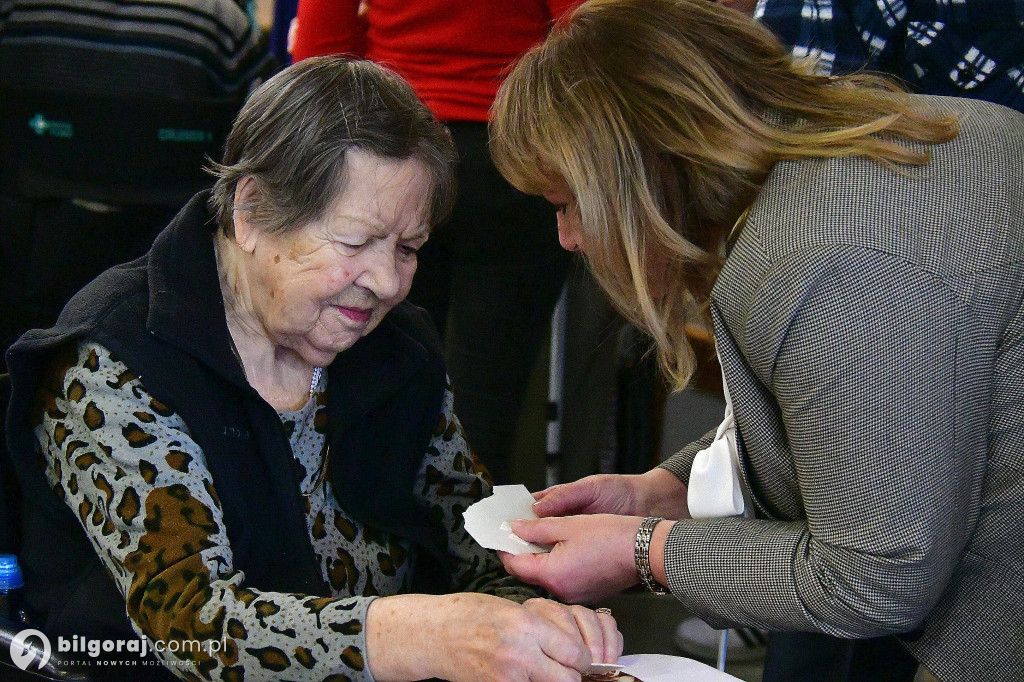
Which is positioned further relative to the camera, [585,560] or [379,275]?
[379,275]

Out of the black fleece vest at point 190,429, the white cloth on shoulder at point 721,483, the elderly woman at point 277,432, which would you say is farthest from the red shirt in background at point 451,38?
the white cloth on shoulder at point 721,483

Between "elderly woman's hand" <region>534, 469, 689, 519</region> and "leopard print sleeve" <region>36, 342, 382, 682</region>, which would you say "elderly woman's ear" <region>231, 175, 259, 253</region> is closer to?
"leopard print sleeve" <region>36, 342, 382, 682</region>

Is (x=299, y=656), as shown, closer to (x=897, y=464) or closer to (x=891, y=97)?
(x=897, y=464)

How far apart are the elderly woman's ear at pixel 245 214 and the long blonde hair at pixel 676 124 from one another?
0.42m

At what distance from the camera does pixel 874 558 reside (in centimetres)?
126

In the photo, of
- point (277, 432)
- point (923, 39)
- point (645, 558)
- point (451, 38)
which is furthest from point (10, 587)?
point (923, 39)

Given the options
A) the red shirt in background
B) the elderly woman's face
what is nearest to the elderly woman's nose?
the elderly woman's face

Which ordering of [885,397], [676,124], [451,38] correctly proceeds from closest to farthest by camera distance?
[885,397], [676,124], [451,38]

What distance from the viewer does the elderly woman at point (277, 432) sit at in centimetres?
134

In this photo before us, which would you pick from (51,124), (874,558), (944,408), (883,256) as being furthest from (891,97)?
(51,124)

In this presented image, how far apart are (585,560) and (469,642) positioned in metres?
0.25

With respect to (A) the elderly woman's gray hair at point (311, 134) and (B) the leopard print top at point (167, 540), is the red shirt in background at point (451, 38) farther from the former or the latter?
(B) the leopard print top at point (167, 540)

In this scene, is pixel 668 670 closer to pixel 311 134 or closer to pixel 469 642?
pixel 469 642

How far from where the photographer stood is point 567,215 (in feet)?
4.97
